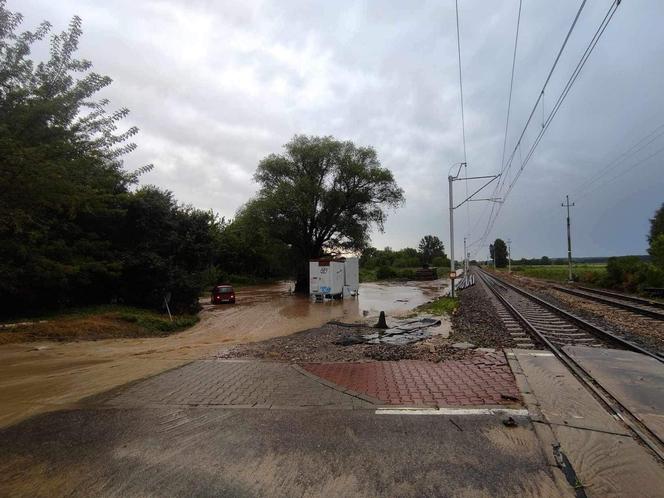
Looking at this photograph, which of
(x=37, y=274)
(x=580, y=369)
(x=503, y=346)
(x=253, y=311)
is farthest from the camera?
(x=253, y=311)

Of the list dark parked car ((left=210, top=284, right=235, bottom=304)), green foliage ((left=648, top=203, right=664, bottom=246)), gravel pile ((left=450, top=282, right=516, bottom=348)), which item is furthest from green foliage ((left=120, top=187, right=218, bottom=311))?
green foliage ((left=648, top=203, right=664, bottom=246))

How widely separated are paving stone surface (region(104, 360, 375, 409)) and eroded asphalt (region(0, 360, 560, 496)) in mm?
44

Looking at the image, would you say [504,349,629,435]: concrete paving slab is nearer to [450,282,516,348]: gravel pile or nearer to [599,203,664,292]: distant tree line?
[450,282,516,348]: gravel pile

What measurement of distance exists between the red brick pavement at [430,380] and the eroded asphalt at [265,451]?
0.54 metres

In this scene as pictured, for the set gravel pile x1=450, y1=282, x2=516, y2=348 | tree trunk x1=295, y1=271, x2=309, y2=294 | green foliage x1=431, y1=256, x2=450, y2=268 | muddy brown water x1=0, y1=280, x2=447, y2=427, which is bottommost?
muddy brown water x1=0, y1=280, x2=447, y2=427

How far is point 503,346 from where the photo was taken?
982cm

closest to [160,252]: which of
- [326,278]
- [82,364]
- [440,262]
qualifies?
[326,278]

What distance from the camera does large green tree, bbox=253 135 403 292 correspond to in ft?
129

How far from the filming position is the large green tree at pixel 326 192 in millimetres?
39281

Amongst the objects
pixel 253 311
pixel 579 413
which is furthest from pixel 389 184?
pixel 579 413

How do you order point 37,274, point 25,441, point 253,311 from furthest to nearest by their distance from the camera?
point 253,311, point 37,274, point 25,441

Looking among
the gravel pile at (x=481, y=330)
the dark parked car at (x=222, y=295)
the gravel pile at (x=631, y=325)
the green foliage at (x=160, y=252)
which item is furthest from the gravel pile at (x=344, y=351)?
the dark parked car at (x=222, y=295)

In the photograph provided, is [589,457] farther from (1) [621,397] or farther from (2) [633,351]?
(2) [633,351]

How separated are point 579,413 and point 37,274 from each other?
16.5 metres
